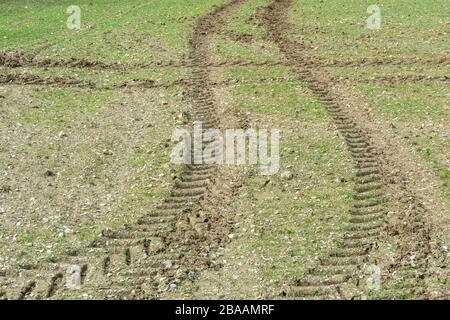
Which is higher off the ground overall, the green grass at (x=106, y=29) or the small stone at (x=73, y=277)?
the small stone at (x=73, y=277)

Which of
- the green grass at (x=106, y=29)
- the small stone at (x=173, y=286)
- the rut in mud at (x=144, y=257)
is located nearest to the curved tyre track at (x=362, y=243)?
the small stone at (x=173, y=286)

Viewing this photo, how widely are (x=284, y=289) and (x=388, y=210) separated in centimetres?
319

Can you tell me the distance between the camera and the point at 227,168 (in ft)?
44.1

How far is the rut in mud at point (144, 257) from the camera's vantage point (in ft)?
31.2

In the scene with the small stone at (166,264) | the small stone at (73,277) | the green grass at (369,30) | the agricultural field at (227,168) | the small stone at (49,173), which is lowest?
the green grass at (369,30)

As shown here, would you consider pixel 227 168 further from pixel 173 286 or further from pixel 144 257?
pixel 173 286

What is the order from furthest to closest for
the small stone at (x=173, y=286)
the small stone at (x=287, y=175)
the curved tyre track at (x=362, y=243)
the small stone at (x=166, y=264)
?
the small stone at (x=287, y=175), the small stone at (x=166, y=264), the small stone at (x=173, y=286), the curved tyre track at (x=362, y=243)

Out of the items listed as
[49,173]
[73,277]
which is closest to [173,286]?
[73,277]

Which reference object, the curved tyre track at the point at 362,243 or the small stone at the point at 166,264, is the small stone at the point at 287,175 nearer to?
the curved tyre track at the point at 362,243

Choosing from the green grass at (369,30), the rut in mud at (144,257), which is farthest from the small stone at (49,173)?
the green grass at (369,30)

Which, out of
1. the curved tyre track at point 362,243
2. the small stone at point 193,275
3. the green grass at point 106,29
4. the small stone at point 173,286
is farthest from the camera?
the green grass at point 106,29

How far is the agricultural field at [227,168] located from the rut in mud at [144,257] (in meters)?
0.03

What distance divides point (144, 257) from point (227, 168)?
12.3 ft

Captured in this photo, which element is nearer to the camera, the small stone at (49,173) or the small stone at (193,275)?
the small stone at (193,275)
